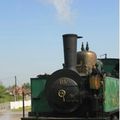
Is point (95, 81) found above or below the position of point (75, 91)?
above

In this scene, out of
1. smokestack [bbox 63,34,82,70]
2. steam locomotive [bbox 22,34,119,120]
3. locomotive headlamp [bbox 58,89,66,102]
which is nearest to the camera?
steam locomotive [bbox 22,34,119,120]

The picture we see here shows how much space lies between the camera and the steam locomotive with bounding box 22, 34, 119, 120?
12742 millimetres

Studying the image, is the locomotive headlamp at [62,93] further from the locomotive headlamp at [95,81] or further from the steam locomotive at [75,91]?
the locomotive headlamp at [95,81]

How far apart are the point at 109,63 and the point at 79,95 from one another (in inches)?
140

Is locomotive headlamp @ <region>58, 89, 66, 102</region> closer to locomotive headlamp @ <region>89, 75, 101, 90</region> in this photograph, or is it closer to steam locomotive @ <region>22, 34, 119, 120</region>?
steam locomotive @ <region>22, 34, 119, 120</region>

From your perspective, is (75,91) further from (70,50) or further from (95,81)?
(70,50)

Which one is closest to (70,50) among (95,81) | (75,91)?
(75,91)

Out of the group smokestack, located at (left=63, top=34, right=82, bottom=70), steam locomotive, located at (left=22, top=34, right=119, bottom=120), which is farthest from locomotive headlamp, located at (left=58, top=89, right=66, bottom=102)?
smokestack, located at (left=63, top=34, right=82, bottom=70)

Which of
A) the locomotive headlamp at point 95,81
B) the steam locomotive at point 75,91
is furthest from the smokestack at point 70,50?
the locomotive headlamp at point 95,81

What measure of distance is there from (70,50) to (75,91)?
151 cm

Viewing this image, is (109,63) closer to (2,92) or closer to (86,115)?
(86,115)

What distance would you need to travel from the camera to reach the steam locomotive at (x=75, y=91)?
12.7m

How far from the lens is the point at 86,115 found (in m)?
13.0

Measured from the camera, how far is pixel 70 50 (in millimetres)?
13953
